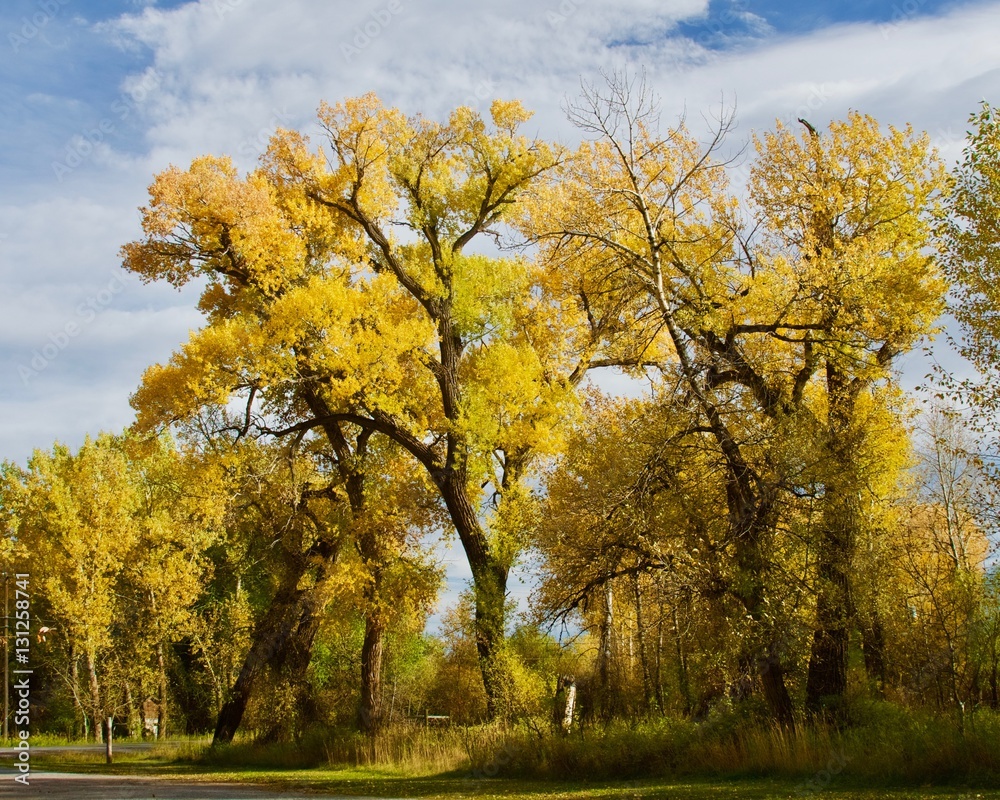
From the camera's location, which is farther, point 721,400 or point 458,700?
point 458,700

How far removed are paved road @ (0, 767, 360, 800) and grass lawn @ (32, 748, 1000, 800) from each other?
0.88 meters

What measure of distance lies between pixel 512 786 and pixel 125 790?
6.62 metres

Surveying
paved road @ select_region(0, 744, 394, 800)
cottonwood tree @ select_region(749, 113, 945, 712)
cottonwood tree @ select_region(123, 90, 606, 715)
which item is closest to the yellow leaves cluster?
cottonwood tree @ select_region(749, 113, 945, 712)

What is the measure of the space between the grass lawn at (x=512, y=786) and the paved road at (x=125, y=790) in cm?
88

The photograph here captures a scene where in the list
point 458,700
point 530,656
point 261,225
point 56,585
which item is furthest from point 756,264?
point 458,700

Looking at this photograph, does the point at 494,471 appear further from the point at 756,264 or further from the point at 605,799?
the point at 605,799

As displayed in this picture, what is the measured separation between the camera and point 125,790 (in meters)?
15.1

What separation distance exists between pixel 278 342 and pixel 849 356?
11.2 metres

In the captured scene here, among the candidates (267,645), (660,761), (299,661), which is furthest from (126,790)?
(267,645)

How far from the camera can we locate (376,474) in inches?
883

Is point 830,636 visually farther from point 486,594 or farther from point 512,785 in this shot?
point 486,594

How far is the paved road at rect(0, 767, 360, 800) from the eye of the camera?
13414 millimetres

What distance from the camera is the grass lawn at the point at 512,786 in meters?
10.4
